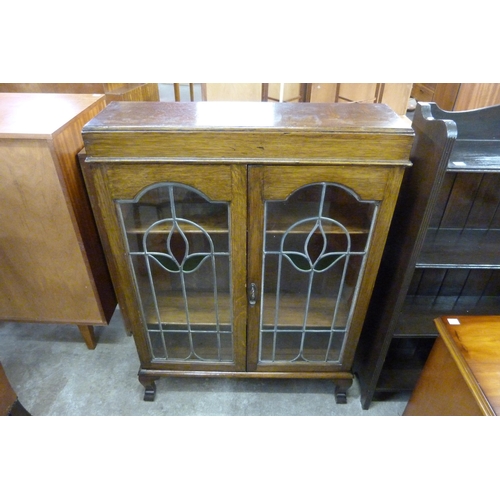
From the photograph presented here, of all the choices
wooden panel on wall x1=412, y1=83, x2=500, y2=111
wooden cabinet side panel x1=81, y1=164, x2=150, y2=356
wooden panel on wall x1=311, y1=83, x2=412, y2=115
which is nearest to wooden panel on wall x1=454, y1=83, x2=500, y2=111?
wooden panel on wall x1=412, y1=83, x2=500, y2=111

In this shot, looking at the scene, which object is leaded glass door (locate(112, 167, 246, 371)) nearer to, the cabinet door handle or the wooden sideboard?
the cabinet door handle

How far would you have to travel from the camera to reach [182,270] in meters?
1.00

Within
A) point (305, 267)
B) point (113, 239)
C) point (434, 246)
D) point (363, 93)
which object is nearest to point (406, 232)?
point (434, 246)

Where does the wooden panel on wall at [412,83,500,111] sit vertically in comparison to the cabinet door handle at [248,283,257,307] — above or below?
above

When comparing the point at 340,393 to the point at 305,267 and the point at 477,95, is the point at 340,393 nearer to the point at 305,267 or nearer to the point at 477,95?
the point at 305,267

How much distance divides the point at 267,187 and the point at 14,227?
32.7 inches

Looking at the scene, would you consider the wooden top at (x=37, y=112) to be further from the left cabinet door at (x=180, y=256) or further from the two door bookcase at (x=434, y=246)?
the two door bookcase at (x=434, y=246)

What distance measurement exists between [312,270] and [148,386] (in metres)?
0.73

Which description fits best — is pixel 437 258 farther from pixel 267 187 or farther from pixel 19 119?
pixel 19 119

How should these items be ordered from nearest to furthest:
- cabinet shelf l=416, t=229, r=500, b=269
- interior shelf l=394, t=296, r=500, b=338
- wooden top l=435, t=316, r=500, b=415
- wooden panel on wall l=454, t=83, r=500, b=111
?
wooden top l=435, t=316, r=500, b=415, cabinet shelf l=416, t=229, r=500, b=269, interior shelf l=394, t=296, r=500, b=338, wooden panel on wall l=454, t=83, r=500, b=111

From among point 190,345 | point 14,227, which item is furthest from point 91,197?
point 190,345

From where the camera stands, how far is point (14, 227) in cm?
110

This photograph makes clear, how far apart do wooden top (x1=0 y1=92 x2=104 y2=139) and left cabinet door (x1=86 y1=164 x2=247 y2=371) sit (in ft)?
0.71

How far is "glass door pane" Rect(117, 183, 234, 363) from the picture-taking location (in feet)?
2.87
